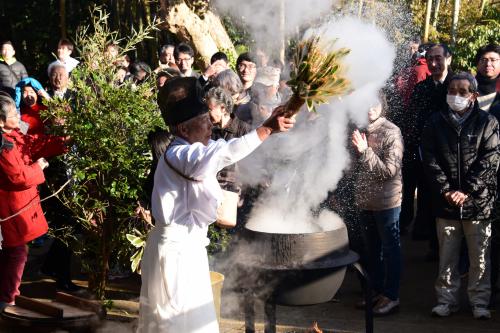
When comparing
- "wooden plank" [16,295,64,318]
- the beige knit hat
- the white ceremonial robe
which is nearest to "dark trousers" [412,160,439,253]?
the beige knit hat

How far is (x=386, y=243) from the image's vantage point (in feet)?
24.8

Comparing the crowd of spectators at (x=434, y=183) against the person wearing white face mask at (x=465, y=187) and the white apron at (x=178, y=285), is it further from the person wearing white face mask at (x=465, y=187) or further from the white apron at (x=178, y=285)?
the white apron at (x=178, y=285)

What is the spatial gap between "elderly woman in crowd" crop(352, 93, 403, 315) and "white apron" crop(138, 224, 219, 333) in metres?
2.63

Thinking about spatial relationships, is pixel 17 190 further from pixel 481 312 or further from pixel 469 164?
pixel 481 312

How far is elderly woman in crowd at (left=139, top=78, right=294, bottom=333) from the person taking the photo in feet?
15.7

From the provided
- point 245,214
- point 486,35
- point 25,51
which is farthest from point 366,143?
point 25,51

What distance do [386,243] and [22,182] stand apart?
322 cm

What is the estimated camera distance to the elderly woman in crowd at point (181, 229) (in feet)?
15.7

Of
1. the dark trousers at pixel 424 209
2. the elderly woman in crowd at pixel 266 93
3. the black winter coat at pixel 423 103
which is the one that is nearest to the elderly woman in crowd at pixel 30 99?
the elderly woman in crowd at pixel 266 93

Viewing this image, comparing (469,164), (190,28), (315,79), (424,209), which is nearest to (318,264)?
(315,79)

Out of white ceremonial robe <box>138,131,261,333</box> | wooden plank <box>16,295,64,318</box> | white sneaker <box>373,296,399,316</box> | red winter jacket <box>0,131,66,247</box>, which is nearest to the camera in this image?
white ceremonial robe <box>138,131,261,333</box>

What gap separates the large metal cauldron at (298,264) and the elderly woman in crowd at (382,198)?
5.44 feet

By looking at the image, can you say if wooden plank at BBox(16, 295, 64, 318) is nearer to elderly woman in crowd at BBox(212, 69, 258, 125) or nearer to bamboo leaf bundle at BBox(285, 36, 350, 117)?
bamboo leaf bundle at BBox(285, 36, 350, 117)

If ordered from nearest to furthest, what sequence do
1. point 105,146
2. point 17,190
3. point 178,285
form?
point 178,285, point 105,146, point 17,190
